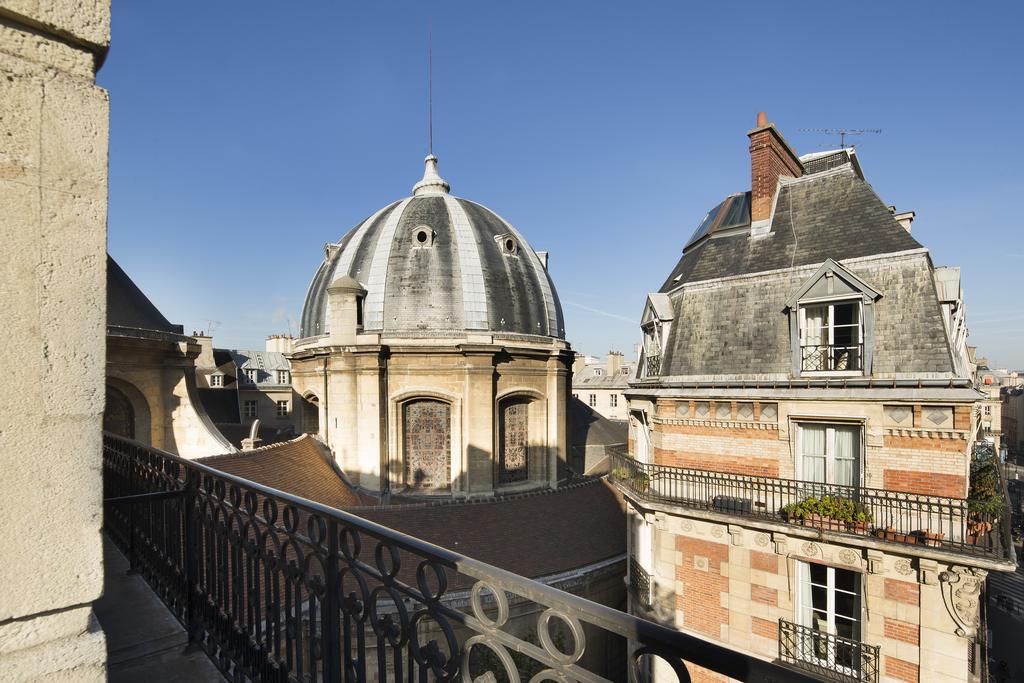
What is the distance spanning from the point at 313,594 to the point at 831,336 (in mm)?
10147

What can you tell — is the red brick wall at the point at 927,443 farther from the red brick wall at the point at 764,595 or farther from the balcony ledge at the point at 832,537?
the red brick wall at the point at 764,595

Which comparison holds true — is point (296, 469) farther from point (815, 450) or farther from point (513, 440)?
point (815, 450)

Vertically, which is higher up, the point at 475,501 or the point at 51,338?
the point at 51,338

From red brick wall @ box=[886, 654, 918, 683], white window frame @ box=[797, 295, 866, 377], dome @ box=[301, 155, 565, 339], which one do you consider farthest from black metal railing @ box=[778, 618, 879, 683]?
dome @ box=[301, 155, 565, 339]

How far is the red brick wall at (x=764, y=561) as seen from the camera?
9.60 metres

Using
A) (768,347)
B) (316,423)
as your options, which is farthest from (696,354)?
(316,423)

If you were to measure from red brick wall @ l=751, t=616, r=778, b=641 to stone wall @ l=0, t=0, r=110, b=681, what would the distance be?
35.3 feet

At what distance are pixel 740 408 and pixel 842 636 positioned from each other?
4.22 m

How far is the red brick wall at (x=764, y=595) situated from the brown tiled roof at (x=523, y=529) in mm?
4790

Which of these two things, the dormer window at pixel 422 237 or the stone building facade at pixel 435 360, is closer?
the stone building facade at pixel 435 360

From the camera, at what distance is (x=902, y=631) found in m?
8.47

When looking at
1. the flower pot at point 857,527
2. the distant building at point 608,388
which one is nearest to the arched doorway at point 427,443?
the flower pot at point 857,527

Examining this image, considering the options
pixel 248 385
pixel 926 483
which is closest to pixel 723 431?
pixel 926 483

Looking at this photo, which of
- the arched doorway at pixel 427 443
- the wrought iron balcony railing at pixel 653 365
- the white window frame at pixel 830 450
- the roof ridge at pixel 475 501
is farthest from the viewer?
the arched doorway at pixel 427 443
